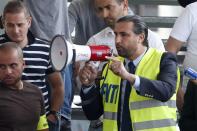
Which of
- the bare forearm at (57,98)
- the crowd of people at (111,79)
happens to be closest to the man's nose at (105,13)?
the crowd of people at (111,79)

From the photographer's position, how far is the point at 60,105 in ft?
20.6

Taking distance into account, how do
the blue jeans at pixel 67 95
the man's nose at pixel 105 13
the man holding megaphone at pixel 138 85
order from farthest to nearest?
the blue jeans at pixel 67 95
the man's nose at pixel 105 13
the man holding megaphone at pixel 138 85

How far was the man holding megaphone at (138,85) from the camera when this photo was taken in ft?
17.2

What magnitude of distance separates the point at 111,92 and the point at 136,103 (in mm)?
250

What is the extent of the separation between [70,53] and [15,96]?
669 millimetres

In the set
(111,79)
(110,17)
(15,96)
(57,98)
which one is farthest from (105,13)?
(15,96)

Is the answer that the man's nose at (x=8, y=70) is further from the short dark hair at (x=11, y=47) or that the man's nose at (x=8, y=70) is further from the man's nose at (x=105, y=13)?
the man's nose at (x=105, y=13)

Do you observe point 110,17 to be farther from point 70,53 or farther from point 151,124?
point 151,124

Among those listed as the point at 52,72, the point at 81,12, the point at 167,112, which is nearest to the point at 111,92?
the point at 167,112

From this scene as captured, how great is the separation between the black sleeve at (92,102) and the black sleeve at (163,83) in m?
0.51

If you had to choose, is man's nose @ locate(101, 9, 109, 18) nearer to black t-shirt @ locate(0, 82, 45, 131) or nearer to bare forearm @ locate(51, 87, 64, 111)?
bare forearm @ locate(51, 87, 64, 111)


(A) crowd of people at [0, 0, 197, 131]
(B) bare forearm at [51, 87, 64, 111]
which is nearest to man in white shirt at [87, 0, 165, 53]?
(A) crowd of people at [0, 0, 197, 131]

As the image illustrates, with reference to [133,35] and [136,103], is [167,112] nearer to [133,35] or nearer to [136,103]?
[136,103]

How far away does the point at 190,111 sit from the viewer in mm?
5594
